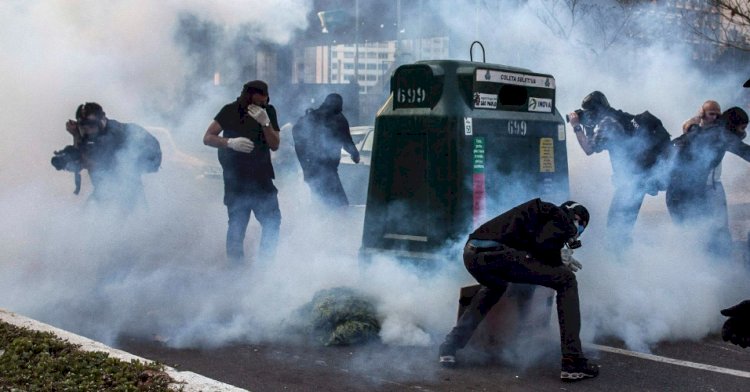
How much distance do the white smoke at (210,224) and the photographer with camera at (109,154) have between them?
341 millimetres

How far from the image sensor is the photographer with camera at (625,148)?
783 cm

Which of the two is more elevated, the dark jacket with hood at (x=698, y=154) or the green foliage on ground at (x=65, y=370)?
the dark jacket with hood at (x=698, y=154)

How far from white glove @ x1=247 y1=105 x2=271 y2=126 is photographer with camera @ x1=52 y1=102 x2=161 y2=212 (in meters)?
2.01

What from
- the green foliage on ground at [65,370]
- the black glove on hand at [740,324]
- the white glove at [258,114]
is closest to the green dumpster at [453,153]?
the white glove at [258,114]

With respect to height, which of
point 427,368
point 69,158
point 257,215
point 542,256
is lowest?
point 427,368

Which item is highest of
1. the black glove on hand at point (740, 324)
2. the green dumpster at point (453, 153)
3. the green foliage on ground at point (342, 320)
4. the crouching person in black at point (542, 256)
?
the green dumpster at point (453, 153)

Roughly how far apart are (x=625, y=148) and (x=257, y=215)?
3.29 metres

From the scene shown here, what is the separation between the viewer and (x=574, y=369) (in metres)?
4.78

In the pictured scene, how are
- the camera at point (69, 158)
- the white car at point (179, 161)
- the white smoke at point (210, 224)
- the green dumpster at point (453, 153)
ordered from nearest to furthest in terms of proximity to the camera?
1. the green dumpster at point (453, 153)
2. the white smoke at point (210, 224)
3. the camera at point (69, 158)
4. the white car at point (179, 161)

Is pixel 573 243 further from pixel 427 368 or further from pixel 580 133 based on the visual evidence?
pixel 580 133

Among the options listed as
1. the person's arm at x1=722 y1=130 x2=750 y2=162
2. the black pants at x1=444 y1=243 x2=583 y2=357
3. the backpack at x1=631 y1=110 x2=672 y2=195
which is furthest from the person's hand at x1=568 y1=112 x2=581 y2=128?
the black pants at x1=444 y1=243 x2=583 y2=357

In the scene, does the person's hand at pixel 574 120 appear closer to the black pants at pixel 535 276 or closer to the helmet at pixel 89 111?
the black pants at pixel 535 276

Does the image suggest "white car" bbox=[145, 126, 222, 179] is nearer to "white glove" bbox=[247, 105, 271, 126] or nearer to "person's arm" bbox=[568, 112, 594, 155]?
"white glove" bbox=[247, 105, 271, 126]

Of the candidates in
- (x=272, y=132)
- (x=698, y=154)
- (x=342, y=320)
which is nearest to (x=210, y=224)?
(x=272, y=132)
